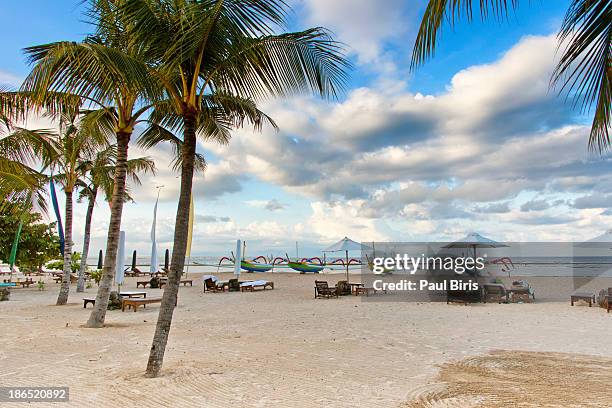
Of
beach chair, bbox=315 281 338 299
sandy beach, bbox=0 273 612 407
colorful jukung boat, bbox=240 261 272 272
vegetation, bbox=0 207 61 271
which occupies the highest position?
vegetation, bbox=0 207 61 271

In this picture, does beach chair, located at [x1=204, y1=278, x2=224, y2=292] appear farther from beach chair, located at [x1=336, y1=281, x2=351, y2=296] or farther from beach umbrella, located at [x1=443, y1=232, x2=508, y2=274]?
beach umbrella, located at [x1=443, y1=232, x2=508, y2=274]

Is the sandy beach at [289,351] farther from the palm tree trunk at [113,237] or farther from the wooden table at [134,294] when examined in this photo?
the wooden table at [134,294]

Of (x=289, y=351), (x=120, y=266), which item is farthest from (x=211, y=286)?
(x=289, y=351)

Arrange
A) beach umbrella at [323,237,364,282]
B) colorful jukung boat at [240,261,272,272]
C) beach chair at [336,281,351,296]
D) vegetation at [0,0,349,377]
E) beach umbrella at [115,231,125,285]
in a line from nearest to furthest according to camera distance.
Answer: vegetation at [0,0,349,377]
beach umbrella at [115,231,125,285]
beach chair at [336,281,351,296]
beach umbrella at [323,237,364,282]
colorful jukung boat at [240,261,272,272]

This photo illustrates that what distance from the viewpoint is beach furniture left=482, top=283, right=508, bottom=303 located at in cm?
1517

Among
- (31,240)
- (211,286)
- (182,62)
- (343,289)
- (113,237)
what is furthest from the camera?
(31,240)

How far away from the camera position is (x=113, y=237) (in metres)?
9.78

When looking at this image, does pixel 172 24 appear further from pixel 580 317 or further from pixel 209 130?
pixel 580 317

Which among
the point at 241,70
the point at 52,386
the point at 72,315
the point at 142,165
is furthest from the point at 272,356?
the point at 142,165

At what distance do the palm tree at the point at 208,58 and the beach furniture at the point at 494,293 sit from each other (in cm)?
1207

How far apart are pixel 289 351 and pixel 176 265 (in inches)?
110

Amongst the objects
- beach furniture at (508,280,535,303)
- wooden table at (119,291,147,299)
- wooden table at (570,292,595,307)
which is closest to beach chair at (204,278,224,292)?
wooden table at (119,291,147,299)

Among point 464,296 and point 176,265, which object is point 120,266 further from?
point 464,296

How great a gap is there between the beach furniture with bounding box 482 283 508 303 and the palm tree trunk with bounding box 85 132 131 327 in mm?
12522
